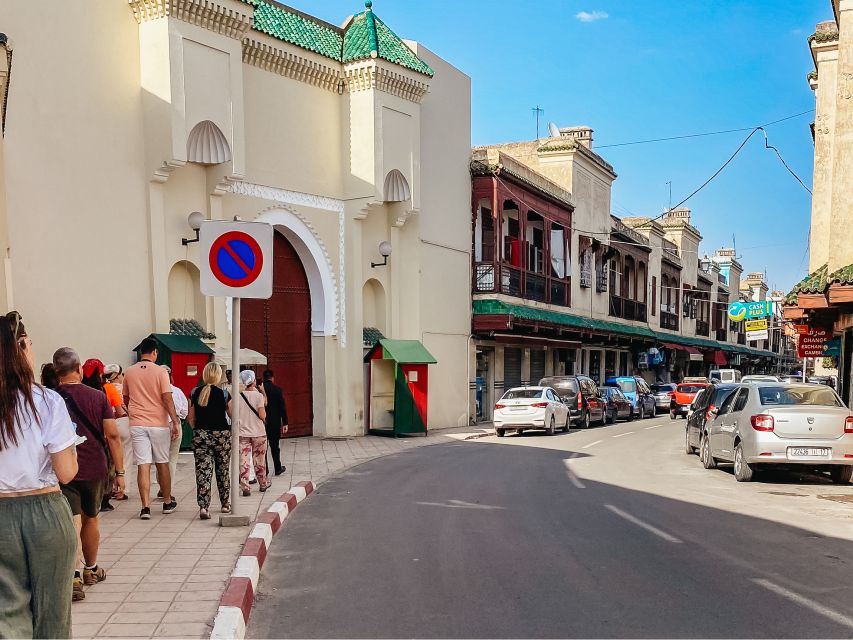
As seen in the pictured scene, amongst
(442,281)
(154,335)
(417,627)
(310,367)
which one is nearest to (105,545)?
(417,627)

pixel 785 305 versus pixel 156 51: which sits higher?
pixel 156 51

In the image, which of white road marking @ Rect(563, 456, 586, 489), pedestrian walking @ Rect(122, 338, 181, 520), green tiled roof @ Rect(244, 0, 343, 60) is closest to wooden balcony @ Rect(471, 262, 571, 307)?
green tiled roof @ Rect(244, 0, 343, 60)

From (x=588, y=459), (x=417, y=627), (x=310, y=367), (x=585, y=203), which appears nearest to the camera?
(x=417, y=627)

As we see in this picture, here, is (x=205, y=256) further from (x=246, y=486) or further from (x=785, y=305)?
(x=785, y=305)

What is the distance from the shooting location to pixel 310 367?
20984 mm

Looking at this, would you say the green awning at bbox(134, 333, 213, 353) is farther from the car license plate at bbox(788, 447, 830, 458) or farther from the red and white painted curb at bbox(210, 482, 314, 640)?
the car license plate at bbox(788, 447, 830, 458)

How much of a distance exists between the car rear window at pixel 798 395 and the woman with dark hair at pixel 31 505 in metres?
11.9

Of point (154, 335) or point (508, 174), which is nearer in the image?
point (154, 335)

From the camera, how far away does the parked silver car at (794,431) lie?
40.6 ft

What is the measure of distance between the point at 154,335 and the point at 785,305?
13.6 m

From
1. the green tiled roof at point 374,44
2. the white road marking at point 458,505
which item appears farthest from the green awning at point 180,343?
the green tiled roof at point 374,44

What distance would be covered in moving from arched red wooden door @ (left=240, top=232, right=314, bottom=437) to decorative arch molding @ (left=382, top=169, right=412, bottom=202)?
10.5 feet

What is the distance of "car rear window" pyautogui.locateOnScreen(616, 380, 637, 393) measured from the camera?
34.4 m

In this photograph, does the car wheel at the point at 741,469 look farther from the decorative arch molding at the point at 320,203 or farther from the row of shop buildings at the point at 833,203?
the decorative arch molding at the point at 320,203
